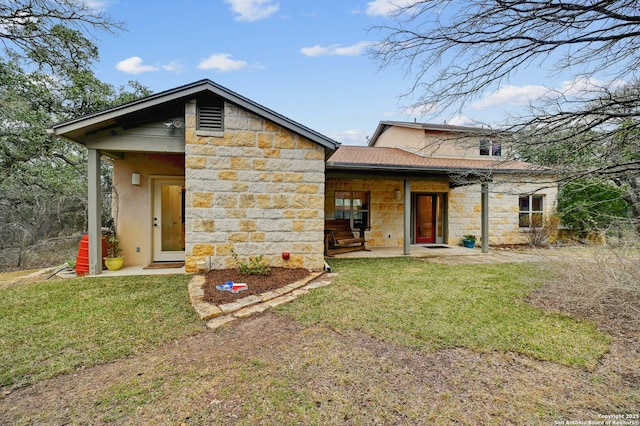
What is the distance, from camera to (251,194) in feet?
20.7

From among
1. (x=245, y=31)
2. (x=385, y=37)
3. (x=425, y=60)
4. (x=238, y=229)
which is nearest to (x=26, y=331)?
(x=238, y=229)

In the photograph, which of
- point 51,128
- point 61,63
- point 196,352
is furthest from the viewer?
point 51,128

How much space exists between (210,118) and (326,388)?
5549mm

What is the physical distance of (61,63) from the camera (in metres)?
5.07

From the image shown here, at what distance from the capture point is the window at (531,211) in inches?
459

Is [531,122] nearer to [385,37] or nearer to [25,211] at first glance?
[385,37]

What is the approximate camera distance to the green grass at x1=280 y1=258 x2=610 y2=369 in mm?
3156

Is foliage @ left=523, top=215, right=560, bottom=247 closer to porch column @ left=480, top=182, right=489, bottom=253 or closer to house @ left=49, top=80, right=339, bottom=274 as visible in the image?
porch column @ left=480, top=182, right=489, bottom=253

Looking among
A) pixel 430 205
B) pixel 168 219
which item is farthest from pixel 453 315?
pixel 430 205

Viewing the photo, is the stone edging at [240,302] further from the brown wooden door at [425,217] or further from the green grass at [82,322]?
the brown wooden door at [425,217]

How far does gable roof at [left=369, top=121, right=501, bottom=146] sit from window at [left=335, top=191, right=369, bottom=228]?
365 centimetres

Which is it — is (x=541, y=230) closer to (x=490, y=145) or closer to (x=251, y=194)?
(x=490, y=145)

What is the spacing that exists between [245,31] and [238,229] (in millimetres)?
6884

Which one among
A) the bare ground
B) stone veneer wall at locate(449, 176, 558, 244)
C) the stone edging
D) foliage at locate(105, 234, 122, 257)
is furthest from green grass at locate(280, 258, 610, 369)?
stone veneer wall at locate(449, 176, 558, 244)
